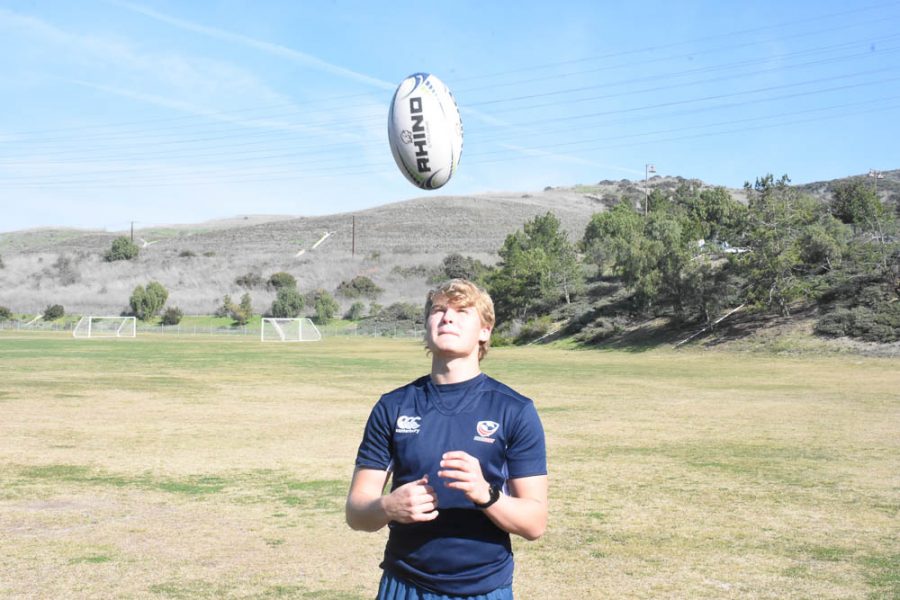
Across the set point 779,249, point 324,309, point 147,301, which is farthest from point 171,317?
point 779,249

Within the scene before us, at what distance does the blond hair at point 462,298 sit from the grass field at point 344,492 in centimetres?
423

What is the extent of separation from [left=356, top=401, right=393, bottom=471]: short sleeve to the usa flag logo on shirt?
0.37m

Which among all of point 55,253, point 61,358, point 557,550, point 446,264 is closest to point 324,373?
point 61,358

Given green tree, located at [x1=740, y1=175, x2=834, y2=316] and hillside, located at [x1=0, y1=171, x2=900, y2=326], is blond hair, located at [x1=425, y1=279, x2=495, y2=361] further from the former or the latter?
hillside, located at [x1=0, y1=171, x2=900, y2=326]

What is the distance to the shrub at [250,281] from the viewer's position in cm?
11112

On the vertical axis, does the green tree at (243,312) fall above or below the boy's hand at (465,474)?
below

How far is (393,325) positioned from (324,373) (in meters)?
52.1

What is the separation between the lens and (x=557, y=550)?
832cm

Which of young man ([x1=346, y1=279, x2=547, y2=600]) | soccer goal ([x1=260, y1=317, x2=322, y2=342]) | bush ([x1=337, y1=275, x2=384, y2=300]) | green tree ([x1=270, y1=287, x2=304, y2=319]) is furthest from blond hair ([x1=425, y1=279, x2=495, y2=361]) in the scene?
bush ([x1=337, y1=275, x2=384, y2=300])

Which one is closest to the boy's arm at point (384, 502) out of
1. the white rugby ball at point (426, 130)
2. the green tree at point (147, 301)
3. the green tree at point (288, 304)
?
the white rugby ball at point (426, 130)

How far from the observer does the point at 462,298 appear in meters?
3.38

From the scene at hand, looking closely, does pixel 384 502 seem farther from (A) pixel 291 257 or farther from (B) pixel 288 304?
(A) pixel 291 257

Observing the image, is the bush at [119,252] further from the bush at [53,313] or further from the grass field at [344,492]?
the grass field at [344,492]

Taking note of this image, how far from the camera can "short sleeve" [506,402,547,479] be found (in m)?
3.37
